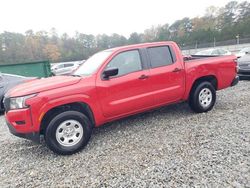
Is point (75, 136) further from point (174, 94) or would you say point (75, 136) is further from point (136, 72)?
point (174, 94)

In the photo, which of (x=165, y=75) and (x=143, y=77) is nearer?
(x=143, y=77)

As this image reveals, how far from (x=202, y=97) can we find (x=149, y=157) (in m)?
2.57

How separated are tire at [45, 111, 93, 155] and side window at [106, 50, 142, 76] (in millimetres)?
1164

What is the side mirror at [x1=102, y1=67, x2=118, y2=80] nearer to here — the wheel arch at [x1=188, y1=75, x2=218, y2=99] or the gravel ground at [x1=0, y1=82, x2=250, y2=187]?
the gravel ground at [x1=0, y1=82, x2=250, y2=187]

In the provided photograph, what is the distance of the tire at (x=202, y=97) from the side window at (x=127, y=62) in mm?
1602

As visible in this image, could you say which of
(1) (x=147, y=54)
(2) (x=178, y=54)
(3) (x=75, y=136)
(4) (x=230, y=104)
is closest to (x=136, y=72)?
(1) (x=147, y=54)

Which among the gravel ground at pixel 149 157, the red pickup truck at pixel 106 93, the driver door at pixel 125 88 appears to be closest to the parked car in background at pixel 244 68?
the red pickup truck at pixel 106 93

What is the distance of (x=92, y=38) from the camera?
68.2 m

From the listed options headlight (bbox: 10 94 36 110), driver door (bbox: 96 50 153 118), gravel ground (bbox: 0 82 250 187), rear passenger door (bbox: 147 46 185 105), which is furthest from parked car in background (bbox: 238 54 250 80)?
headlight (bbox: 10 94 36 110)

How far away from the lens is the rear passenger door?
478 centimetres

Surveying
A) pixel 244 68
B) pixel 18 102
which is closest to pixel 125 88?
pixel 18 102

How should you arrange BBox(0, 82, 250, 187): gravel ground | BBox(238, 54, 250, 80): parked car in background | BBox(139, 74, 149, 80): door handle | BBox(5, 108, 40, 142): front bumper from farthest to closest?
1. BBox(238, 54, 250, 80): parked car in background
2. BBox(139, 74, 149, 80): door handle
3. BBox(5, 108, 40, 142): front bumper
4. BBox(0, 82, 250, 187): gravel ground

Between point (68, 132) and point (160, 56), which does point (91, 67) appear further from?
point (160, 56)

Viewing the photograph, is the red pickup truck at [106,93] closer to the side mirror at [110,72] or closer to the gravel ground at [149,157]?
the side mirror at [110,72]
